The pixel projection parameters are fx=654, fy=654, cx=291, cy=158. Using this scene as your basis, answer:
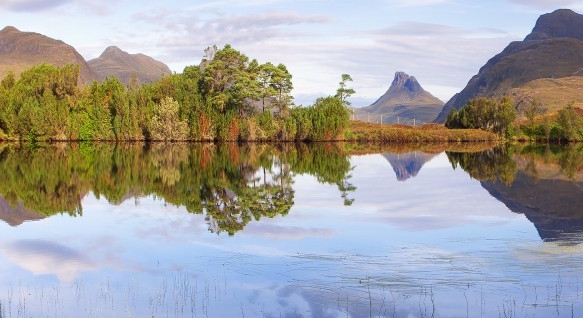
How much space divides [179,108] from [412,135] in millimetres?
31373

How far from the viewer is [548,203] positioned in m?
22.1

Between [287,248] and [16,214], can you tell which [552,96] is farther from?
[287,248]

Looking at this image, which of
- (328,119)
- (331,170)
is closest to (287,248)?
(331,170)

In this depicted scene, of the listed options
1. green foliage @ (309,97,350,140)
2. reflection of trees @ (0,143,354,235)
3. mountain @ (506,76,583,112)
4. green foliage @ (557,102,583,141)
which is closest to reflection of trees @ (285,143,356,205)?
reflection of trees @ (0,143,354,235)

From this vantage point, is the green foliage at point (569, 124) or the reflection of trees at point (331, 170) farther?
the green foliage at point (569, 124)

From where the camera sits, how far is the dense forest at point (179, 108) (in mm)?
78938

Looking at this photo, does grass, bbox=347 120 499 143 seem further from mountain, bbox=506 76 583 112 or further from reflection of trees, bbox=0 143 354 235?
mountain, bbox=506 76 583 112

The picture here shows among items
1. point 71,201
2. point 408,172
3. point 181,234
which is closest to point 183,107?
point 408,172

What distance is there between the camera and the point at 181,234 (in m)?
16.2

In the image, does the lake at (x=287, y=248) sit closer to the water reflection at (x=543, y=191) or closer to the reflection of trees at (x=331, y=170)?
the water reflection at (x=543, y=191)

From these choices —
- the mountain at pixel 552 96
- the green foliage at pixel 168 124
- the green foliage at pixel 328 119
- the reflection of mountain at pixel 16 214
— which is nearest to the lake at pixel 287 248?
the reflection of mountain at pixel 16 214

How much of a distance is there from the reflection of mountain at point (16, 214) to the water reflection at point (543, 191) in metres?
14.0

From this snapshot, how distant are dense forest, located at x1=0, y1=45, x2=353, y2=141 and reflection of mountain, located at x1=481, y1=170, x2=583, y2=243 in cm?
5155

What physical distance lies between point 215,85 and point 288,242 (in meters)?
70.3
